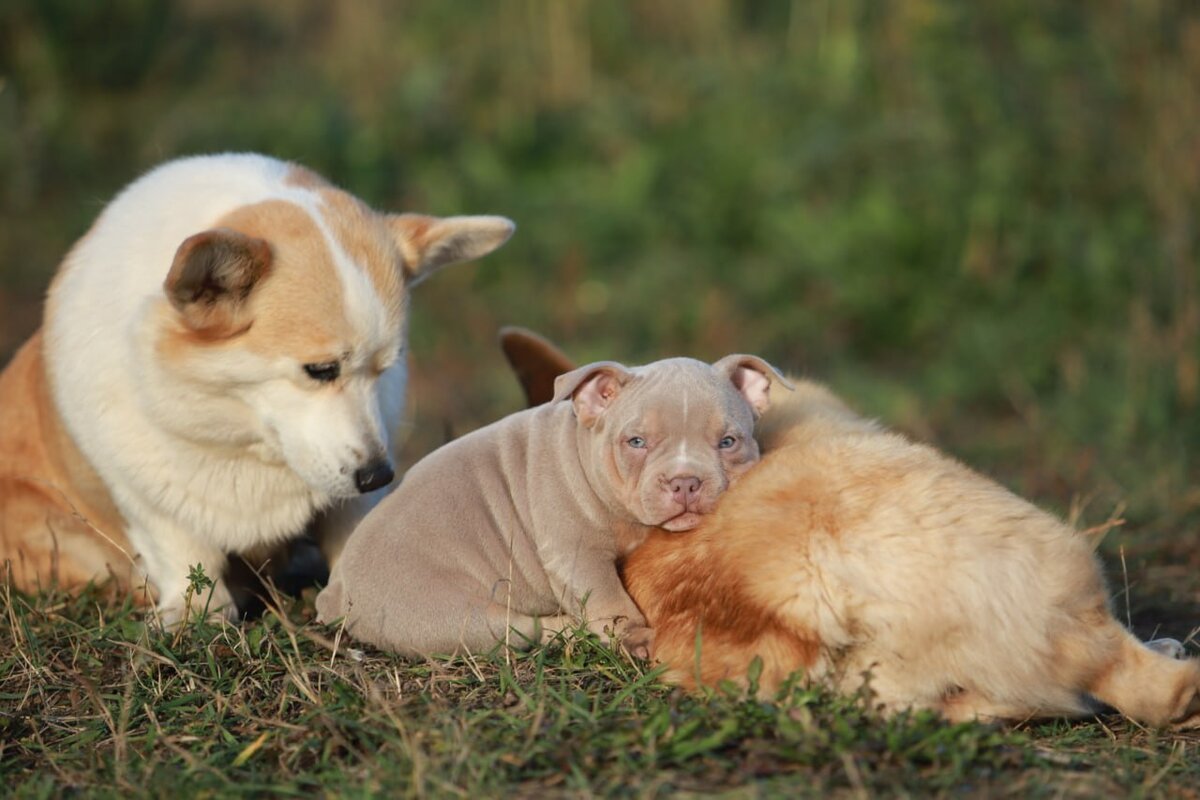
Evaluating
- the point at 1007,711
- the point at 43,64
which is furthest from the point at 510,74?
the point at 1007,711

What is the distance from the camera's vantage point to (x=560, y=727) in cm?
323

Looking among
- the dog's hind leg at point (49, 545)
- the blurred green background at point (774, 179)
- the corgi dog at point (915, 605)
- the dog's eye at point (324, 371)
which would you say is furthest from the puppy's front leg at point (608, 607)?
the blurred green background at point (774, 179)

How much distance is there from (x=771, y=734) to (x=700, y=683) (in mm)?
245

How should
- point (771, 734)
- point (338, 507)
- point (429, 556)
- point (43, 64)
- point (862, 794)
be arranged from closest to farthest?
point (862, 794) → point (771, 734) → point (429, 556) → point (338, 507) → point (43, 64)

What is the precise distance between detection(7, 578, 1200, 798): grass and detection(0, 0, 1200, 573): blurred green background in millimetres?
2398

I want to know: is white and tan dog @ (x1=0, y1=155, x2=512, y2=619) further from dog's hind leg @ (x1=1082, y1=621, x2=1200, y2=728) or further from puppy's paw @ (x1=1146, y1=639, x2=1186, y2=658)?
puppy's paw @ (x1=1146, y1=639, x2=1186, y2=658)

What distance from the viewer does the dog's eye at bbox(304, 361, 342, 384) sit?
3.93 m

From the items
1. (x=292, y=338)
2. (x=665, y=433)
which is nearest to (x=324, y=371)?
(x=292, y=338)

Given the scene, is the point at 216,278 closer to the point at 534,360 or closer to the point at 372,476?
the point at 372,476

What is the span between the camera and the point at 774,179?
8.95m

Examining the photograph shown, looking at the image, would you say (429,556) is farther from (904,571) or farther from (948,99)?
(948,99)

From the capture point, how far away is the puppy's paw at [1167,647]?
147 inches

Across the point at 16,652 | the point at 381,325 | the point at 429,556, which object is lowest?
the point at 16,652

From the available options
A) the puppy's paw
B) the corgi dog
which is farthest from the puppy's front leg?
the puppy's paw
